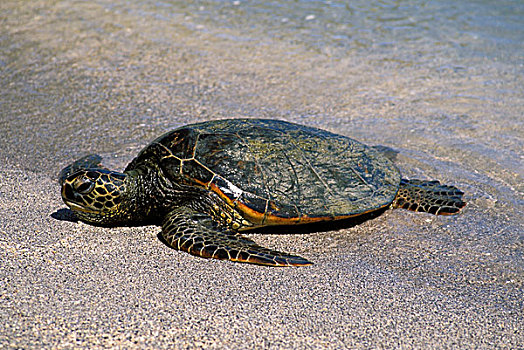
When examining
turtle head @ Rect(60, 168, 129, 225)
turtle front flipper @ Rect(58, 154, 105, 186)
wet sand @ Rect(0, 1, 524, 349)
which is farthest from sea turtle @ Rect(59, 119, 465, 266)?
turtle front flipper @ Rect(58, 154, 105, 186)

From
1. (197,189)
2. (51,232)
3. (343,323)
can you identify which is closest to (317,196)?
(197,189)

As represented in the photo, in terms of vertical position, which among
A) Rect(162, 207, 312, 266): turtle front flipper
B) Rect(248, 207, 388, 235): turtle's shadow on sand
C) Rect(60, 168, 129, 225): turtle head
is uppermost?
Rect(60, 168, 129, 225): turtle head

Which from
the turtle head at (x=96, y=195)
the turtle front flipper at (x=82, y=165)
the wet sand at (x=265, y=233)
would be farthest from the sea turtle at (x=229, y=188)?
the turtle front flipper at (x=82, y=165)

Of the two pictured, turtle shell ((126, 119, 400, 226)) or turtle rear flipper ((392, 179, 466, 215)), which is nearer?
turtle shell ((126, 119, 400, 226))

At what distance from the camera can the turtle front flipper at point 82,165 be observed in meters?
3.75

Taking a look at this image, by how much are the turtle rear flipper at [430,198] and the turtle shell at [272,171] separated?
0.49 feet

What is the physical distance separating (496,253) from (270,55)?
4396 mm

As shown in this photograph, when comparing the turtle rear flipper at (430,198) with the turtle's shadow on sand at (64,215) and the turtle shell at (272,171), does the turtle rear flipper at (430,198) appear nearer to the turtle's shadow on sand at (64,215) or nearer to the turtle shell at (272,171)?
the turtle shell at (272,171)

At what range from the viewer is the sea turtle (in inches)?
120

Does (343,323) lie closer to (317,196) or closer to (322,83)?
(317,196)

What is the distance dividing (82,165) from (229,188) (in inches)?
56.2

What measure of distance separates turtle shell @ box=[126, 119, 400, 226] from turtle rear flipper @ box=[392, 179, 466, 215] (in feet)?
0.49

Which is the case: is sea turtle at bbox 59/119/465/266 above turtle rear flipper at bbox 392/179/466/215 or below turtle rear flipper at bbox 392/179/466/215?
above

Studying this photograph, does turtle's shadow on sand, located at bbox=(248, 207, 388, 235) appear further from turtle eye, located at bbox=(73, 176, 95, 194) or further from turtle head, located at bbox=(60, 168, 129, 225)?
turtle eye, located at bbox=(73, 176, 95, 194)
